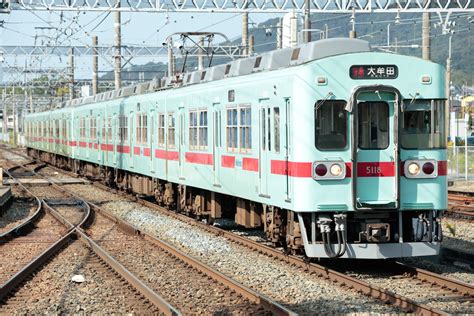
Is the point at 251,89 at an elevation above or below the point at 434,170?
above

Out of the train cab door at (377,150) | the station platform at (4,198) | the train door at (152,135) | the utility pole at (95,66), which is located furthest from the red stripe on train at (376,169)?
the utility pole at (95,66)

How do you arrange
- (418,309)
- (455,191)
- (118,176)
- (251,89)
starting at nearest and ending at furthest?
(418,309) < (251,89) < (455,191) < (118,176)

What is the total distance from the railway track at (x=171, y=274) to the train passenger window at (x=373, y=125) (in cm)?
248

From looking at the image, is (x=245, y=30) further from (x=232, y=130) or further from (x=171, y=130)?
(x=232, y=130)

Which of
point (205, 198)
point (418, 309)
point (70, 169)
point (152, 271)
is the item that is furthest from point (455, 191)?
point (70, 169)

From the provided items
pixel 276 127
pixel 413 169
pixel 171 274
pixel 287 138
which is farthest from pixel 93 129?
pixel 413 169

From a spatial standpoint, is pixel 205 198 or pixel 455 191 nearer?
pixel 205 198

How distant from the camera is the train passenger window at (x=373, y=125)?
11.2 metres

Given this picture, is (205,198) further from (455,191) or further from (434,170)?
(455,191)

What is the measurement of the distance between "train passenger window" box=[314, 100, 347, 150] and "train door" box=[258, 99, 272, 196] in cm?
135

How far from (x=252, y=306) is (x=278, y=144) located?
137 inches

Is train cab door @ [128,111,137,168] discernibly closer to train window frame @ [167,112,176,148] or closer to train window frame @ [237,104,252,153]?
train window frame @ [167,112,176,148]

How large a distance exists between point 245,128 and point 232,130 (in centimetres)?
78

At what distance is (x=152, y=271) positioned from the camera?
11.9 m
